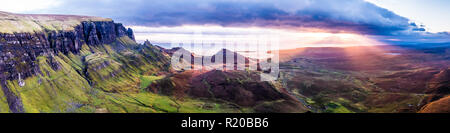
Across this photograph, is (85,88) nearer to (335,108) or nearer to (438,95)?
(335,108)

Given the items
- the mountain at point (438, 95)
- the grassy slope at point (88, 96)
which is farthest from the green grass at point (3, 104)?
the mountain at point (438, 95)

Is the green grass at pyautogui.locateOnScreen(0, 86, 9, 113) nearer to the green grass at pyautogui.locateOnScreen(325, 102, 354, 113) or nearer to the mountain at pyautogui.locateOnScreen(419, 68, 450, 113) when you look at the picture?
the green grass at pyautogui.locateOnScreen(325, 102, 354, 113)

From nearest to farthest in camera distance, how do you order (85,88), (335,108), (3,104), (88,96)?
1. (3,104)
2. (88,96)
3. (335,108)
4. (85,88)

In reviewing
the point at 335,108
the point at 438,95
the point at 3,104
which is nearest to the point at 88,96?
the point at 3,104

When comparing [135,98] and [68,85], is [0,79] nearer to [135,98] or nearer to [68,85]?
[68,85]

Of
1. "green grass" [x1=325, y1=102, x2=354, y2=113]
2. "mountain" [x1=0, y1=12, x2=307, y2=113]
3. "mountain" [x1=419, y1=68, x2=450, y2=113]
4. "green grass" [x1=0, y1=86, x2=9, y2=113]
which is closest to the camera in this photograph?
"green grass" [x1=0, y1=86, x2=9, y2=113]

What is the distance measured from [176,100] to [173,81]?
29.5 metres

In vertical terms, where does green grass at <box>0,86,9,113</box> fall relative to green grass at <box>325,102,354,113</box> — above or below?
above

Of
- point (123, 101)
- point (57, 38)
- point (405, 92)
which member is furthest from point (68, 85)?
point (405, 92)

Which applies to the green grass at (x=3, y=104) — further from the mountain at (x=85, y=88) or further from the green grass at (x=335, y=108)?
the green grass at (x=335, y=108)

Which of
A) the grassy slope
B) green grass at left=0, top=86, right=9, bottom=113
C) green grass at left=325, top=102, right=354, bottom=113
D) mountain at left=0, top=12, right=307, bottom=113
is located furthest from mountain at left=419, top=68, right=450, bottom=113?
green grass at left=0, top=86, right=9, bottom=113

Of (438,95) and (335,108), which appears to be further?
(438,95)
